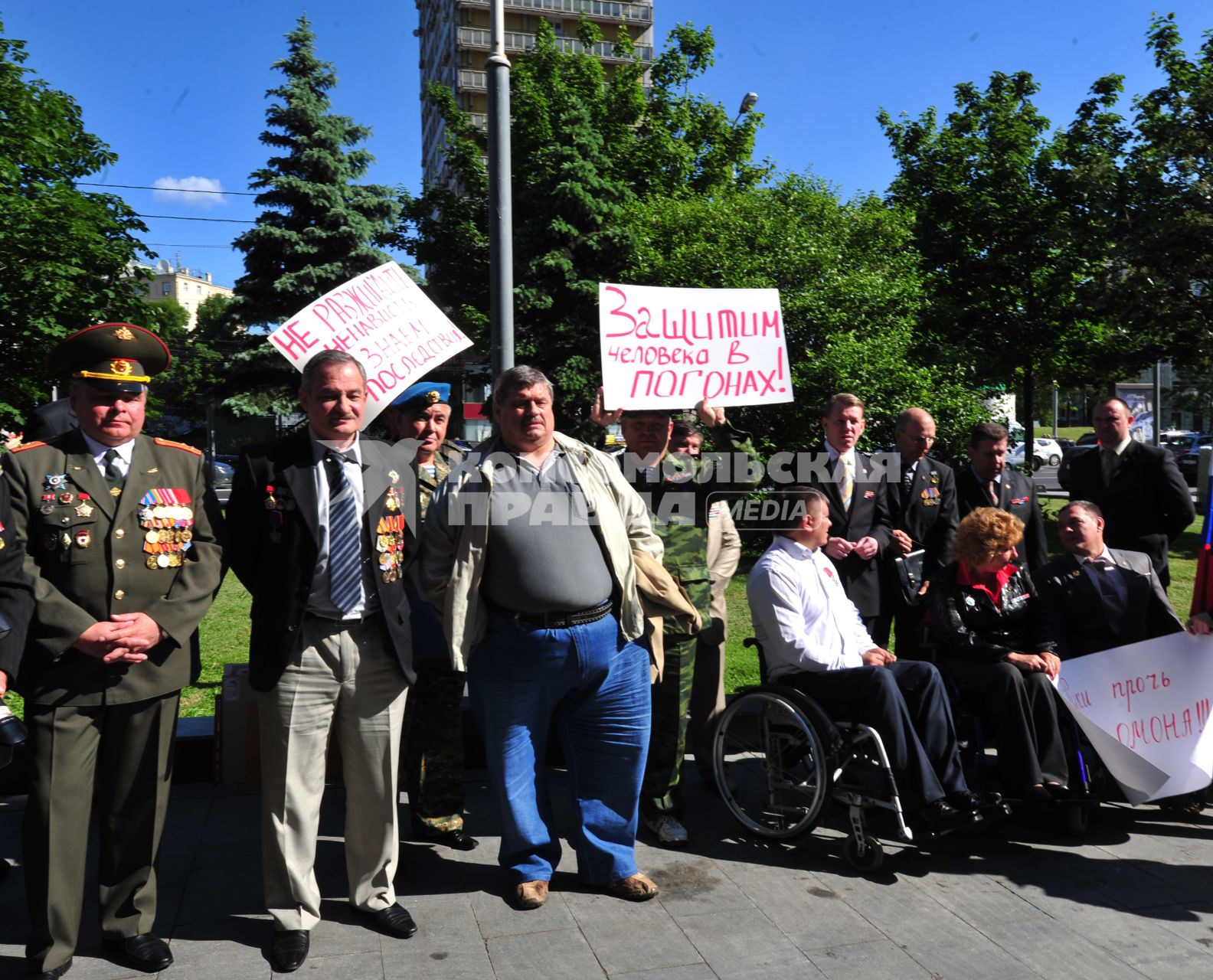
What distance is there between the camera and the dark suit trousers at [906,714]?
4.16 meters

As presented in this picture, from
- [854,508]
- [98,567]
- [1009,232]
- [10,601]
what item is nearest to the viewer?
[10,601]

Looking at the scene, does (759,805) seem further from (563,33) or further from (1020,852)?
(563,33)

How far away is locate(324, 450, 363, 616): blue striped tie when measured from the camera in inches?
138

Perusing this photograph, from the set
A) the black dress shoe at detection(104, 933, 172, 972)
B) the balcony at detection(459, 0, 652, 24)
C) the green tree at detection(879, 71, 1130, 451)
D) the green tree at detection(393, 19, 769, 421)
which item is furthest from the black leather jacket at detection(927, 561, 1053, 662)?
the balcony at detection(459, 0, 652, 24)

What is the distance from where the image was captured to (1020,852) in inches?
170

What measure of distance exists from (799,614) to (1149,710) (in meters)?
1.63

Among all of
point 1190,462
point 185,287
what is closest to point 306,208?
point 1190,462

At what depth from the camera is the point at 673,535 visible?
15.4 ft

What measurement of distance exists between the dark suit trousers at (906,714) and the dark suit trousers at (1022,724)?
25cm

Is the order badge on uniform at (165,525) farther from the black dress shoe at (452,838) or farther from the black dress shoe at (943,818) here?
the black dress shoe at (943,818)

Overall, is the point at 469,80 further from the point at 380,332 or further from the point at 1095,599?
the point at 1095,599

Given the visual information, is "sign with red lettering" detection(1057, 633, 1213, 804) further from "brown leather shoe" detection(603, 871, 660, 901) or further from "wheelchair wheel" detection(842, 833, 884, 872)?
"brown leather shoe" detection(603, 871, 660, 901)

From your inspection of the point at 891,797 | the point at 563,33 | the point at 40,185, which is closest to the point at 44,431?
the point at 891,797

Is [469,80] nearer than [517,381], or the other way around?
[517,381]
